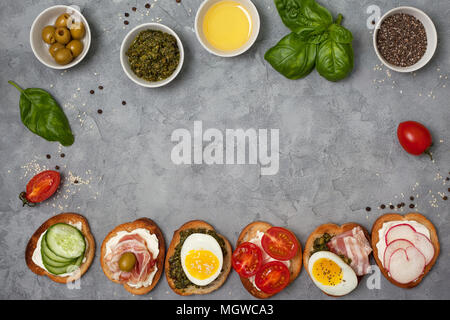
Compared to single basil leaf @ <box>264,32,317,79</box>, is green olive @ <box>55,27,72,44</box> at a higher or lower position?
higher

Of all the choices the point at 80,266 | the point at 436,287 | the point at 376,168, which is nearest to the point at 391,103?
the point at 376,168

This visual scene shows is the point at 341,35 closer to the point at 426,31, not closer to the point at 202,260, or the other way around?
the point at 426,31

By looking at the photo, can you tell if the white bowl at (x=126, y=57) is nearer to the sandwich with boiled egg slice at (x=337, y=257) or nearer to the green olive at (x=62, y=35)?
the green olive at (x=62, y=35)

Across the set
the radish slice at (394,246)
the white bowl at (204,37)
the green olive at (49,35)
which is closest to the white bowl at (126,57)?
A: the white bowl at (204,37)

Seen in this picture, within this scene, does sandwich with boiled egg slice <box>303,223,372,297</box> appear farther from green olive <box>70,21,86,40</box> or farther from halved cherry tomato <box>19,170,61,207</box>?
green olive <box>70,21,86,40</box>

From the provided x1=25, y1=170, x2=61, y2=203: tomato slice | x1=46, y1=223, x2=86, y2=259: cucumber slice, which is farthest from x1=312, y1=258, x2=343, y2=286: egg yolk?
x1=25, y1=170, x2=61, y2=203: tomato slice

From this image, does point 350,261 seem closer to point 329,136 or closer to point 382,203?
point 382,203

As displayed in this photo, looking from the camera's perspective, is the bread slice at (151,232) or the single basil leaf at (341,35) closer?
the single basil leaf at (341,35)
